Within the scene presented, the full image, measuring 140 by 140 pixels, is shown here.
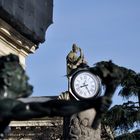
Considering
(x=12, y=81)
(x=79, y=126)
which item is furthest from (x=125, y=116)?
(x=12, y=81)

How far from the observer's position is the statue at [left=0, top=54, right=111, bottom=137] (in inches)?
138

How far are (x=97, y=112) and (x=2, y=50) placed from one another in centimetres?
1437

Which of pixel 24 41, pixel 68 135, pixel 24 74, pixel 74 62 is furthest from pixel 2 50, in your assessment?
pixel 24 74

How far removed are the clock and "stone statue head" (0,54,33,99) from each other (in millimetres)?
9959

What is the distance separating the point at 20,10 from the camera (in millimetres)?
18203

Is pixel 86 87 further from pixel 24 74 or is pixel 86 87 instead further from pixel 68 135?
pixel 24 74

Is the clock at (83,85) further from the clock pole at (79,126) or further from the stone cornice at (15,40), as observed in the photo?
the stone cornice at (15,40)

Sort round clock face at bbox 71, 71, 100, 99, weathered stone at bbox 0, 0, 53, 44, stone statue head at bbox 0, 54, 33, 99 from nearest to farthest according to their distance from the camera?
stone statue head at bbox 0, 54, 33, 99 < round clock face at bbox 71, 71, 100, 99 < weathered stone at bbox 0, 0, 53, 44

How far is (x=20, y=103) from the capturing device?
3.53m

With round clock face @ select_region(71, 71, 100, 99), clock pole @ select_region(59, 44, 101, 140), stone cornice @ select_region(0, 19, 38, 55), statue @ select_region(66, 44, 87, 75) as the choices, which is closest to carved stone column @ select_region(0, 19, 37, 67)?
stone cornice @ select_region(0, 19, 38, 55)

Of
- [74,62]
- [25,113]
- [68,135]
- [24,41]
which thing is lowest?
[25,113]

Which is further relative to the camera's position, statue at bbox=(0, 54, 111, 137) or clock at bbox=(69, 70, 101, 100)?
clock at bbox=(69, 70, 101, 100)

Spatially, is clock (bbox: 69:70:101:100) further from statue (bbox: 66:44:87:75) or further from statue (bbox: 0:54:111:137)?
statue (bbox: 0:54:111:137)

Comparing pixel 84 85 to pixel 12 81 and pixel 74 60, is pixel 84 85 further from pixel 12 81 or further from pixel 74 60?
pixel 12 81
